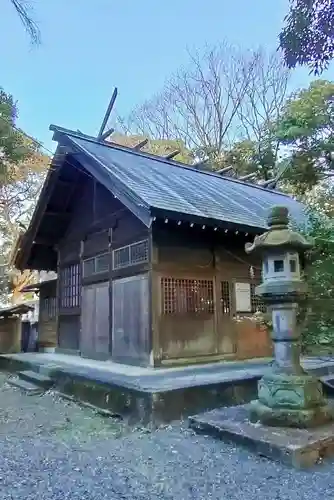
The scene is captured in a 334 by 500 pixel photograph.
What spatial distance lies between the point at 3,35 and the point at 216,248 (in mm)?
5026

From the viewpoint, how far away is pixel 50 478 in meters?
3.27

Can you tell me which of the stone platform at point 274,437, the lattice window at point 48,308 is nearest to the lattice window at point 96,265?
the lattice window at point 48,308

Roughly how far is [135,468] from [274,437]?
1.32m

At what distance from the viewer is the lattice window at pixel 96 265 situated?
8.48 metres

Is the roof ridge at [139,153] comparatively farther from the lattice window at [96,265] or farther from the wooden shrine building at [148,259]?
the lattice window at [96,265]

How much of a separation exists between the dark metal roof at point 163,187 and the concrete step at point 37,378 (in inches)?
141

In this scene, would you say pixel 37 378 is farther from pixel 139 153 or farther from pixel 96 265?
pixel 139 153

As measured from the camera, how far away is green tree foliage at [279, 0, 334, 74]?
402 cm

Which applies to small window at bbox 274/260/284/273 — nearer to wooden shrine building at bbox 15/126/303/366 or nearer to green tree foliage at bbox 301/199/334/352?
green tree foliage at bbox 301/199/334/352

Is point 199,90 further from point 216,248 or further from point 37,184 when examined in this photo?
point 216,248

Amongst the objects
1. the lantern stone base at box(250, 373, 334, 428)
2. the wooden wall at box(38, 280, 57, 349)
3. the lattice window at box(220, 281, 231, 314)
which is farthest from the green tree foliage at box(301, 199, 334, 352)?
the wooden wall at box(38, 280, 57, 349)

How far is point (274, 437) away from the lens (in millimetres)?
3766

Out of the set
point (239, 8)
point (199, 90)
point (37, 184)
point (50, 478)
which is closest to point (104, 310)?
point (50, 478)

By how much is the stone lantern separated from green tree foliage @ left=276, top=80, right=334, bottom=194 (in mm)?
3854
